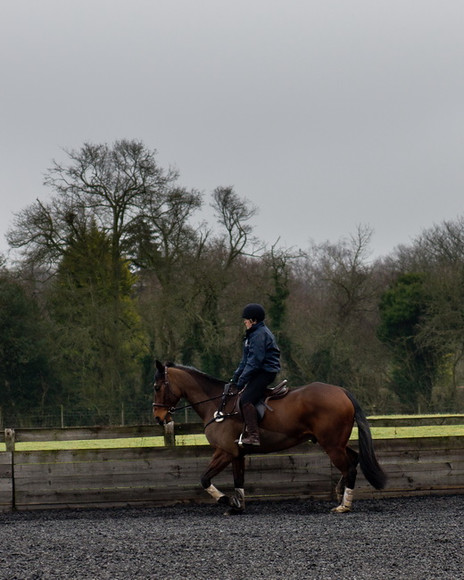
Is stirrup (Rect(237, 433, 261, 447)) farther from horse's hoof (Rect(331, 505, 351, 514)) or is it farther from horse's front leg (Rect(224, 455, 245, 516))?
horse's hoof (Rect(331, 505, 351, 514))

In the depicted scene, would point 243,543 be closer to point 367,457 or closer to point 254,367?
point 254,367

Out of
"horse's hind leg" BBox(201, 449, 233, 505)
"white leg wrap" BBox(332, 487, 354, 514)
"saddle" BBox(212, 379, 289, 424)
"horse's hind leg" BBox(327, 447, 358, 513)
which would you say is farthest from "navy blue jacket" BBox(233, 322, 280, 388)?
"white leg wrap" BBox(332, 487, 354, 514)

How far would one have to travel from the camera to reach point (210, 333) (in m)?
Result: 33.8

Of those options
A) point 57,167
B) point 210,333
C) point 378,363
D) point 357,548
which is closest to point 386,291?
point 378,363

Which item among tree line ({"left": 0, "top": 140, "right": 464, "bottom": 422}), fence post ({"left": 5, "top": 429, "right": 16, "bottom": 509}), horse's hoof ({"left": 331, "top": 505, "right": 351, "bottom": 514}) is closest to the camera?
horse's hoof ({"left": 331, "top": 505, "right": 351, "bottom": 514})

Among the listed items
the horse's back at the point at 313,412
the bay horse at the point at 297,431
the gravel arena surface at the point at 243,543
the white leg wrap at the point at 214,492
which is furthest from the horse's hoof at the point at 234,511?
the horse's back at the point at 313,412

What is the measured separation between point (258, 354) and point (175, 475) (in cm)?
203

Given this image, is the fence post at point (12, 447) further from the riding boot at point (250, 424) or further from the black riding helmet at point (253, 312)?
the black riding helmet at point (253, 312)

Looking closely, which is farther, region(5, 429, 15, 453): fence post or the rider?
region(5, 429, 15, 453): fence post

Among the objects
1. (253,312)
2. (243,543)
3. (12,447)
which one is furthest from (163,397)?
(243,543)

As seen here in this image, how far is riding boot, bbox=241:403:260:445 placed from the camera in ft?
32.2

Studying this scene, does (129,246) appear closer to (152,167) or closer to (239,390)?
(152,167)

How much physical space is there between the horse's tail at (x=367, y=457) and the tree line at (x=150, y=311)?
23.8m

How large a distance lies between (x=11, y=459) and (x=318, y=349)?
990 inches
